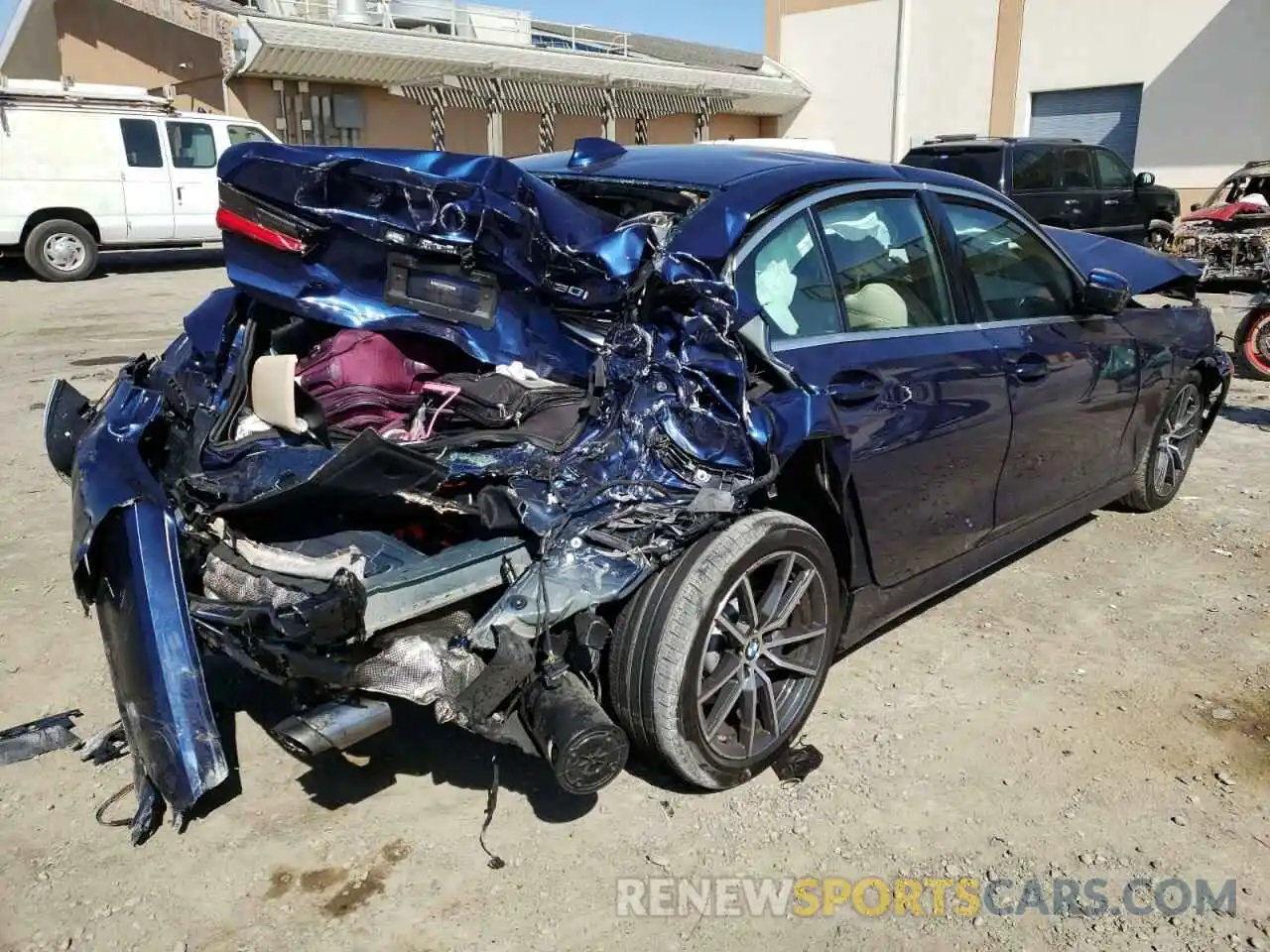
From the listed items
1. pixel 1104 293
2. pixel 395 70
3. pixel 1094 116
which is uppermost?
pixel 395 70

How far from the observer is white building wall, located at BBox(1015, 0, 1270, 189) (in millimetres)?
20453

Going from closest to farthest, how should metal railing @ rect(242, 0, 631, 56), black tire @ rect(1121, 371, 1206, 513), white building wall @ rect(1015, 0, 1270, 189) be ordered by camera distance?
black tire @ rect(1121, 371, 1206, 513) → white building wall @ rect(1015, 0, 1270, 189) → metal railing @ rect(242, 0, 631, 56)

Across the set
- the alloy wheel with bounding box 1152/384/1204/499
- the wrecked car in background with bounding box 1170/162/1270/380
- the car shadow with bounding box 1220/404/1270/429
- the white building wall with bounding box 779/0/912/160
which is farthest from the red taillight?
the white building wall with bounding box 779/0/912/160

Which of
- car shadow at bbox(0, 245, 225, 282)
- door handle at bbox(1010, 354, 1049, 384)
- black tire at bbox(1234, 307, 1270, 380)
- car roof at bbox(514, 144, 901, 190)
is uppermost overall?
car roof at bbox(514, 144, 901, 190)

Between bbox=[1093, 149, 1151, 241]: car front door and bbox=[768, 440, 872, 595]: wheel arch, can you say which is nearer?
bbox=[768, 440, 872, 595]: wheel arch

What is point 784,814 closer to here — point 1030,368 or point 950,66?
point 1030,368

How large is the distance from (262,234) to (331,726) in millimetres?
1514

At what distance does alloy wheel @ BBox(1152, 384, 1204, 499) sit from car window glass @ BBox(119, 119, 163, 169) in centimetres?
1399

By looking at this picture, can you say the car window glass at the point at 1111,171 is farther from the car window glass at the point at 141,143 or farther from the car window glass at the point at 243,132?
the car window glass at the point at 141,143

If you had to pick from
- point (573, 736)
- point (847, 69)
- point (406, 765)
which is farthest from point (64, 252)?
point (847, 69)

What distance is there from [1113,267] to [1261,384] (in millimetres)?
4327

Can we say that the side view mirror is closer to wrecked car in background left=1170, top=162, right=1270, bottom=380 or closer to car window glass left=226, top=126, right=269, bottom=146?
wrecked car in background left=1170, top=162, right=1270, bottom=380

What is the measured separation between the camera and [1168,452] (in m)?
5.36

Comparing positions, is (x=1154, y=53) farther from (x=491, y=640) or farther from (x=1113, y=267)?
(x=491, y=640)
